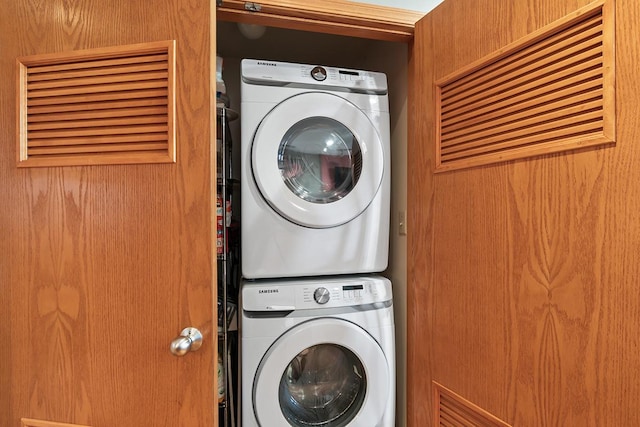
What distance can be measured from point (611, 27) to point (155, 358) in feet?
3.95

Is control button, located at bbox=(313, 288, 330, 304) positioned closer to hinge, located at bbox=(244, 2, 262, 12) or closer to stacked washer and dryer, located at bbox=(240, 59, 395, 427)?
stacked washer and dryer, located at bbox=(240, 59, 395, 427)

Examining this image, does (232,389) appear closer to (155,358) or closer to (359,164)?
(155,358)

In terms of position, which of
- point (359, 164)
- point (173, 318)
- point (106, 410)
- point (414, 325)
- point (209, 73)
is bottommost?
point (106, 410)

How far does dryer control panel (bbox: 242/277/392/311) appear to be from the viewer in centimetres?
135

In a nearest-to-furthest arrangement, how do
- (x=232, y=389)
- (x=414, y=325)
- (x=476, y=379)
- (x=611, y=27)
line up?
1. (x=611, y=27)
2. (x=476, y=379)
3. (x=414, y=325)
4. (x=232, y=389)

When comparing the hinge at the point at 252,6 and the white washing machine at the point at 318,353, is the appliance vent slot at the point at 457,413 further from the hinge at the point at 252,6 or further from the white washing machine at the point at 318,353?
the hinge at the point at 252,6

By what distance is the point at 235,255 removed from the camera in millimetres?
1804

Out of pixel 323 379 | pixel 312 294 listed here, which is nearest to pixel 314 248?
pixel 312 294

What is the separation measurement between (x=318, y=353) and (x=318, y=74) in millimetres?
1101

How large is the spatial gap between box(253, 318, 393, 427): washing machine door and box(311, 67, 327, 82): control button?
92 cm

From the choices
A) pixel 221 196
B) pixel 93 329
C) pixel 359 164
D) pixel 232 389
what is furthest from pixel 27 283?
pixel 359 164

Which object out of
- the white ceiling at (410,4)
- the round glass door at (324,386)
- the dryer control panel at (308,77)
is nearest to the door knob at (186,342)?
the round glass door at (324,386)

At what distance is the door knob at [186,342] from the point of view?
0.86 metres

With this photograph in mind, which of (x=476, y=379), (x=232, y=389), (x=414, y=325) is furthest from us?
(x=232, y=389)
